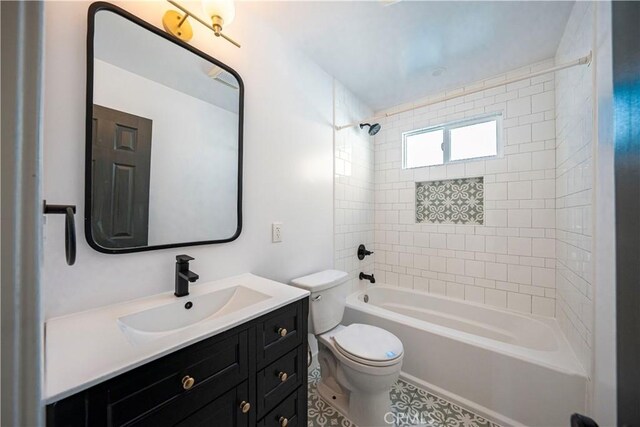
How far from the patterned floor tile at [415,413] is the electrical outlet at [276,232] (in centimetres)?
107

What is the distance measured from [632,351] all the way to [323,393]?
167cm

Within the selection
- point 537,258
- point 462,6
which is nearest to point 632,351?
point 462,6

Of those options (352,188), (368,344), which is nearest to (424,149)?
(352,188)

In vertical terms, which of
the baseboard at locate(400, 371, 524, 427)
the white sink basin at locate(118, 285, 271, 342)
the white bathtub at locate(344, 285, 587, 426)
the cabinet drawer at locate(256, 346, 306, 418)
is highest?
the white sink basin at locate(118, 285, 271, 342)

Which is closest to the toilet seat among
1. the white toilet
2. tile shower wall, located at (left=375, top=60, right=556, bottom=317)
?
the white toilet

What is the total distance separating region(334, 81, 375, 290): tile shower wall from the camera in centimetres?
214

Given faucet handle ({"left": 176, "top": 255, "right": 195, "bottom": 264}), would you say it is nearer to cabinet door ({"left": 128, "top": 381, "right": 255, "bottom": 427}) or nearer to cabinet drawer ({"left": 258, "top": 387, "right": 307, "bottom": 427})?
cabinet door ({"left": 128, "top": 381, "right": 255, "bottom": 427})

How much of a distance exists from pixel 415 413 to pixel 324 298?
0.86 metres

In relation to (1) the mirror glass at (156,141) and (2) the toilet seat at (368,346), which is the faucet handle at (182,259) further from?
(2) the toilet seat at (368,346)

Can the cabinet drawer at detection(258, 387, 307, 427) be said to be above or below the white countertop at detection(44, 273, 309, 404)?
below

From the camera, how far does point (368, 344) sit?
55.4 inches

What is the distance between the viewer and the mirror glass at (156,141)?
0.91 metres

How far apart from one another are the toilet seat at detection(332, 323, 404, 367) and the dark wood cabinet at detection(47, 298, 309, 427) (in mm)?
341

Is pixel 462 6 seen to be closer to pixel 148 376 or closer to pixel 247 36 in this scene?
pixel 247 36
